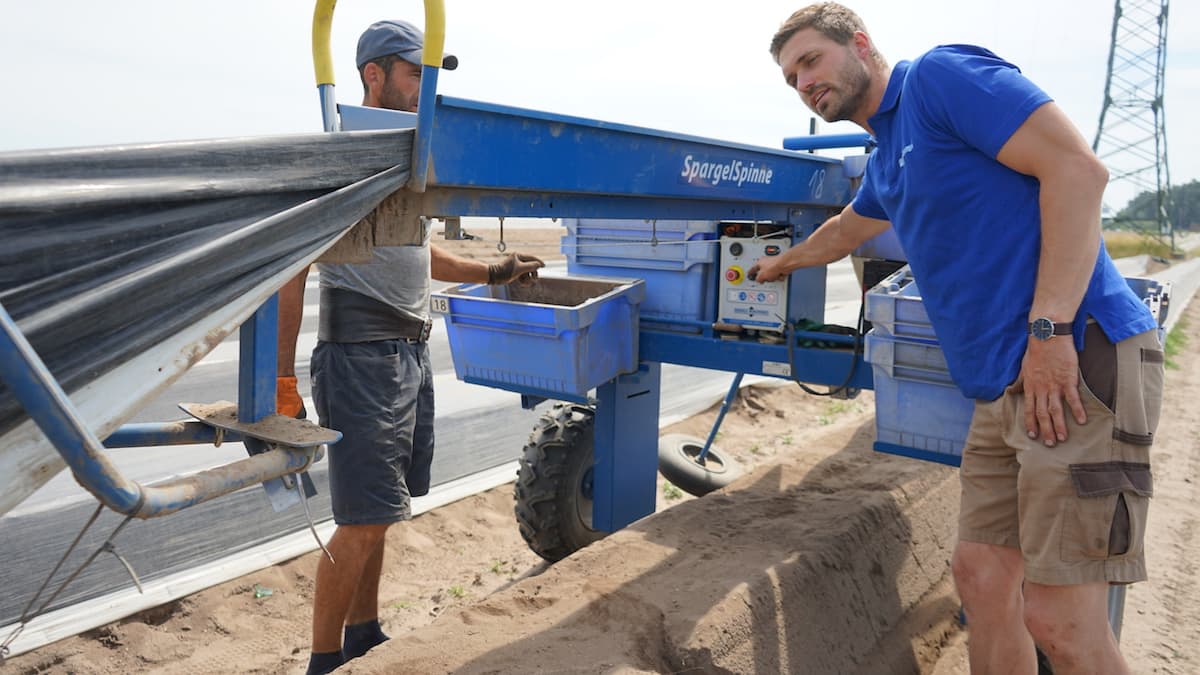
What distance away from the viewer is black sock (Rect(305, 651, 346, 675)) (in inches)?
128

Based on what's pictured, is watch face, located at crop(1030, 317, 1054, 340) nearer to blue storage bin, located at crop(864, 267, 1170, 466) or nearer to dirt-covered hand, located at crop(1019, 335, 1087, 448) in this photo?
dirt-covered hand, located at crop(1019, 335, 1087, 448)

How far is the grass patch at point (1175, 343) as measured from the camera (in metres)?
12.2

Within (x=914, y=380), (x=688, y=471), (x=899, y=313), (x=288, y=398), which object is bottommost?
(x=688, y=471)

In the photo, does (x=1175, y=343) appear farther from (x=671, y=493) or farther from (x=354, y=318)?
(x=354, y=318)

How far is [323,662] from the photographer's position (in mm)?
3246

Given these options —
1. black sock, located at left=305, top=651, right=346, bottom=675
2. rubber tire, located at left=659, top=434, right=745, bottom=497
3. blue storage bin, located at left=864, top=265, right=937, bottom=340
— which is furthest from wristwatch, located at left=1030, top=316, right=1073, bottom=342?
rubber tire, located at left=659, top=434, right=745, bottom=497

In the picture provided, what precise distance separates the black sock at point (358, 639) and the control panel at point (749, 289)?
77.3 inches

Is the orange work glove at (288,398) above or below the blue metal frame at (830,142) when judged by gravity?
below

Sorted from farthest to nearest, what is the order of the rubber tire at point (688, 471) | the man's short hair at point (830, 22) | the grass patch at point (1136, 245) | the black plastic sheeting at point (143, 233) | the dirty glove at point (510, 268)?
the grass patch at point (1136, 245) → the rubber tire at point (688, 471) → the dirty glove at point (510, 268) → the man's short hair at point (830, 22) → the black plastic sheeting at point (143, 233)

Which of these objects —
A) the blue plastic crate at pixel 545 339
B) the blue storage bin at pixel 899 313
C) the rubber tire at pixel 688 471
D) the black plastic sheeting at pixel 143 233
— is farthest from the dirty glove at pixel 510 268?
the rubber tire at pixel 688 471

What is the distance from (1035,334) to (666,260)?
204cm

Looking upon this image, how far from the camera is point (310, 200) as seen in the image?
5.96ft

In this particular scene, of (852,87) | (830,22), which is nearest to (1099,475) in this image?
(852,87)

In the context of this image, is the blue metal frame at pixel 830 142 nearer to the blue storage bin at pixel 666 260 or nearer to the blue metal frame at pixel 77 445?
the blue storage bin at pixel 666 260
